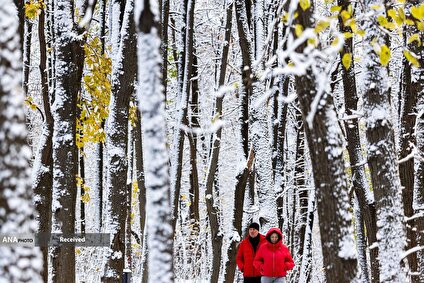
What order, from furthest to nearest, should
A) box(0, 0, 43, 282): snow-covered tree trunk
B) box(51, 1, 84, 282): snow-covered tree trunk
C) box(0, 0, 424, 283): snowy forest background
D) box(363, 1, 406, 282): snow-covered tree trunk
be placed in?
box(51, 1, 84, 282): snow-covered tree trunk → box(363, 1, 406, 282): snow-covered tree trunk → box(0, 0, 424, 283): snowy forest background → box(0, 0, 43, 282): snow-covered tree trunk

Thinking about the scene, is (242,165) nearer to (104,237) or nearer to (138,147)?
(138,147)

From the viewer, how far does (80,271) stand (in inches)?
763

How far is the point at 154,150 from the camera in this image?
13.3 feet

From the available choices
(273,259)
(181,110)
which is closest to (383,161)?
(273,259)

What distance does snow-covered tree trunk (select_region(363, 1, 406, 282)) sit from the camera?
6.07m

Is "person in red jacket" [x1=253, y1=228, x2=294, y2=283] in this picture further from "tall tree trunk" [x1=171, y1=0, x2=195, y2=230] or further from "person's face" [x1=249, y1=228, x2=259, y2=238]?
"tall tree trunk" [x1=171, y1=0, x2=195, y2=230]

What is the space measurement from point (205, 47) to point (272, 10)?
272 inches

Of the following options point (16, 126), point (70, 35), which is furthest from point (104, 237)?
point (16, 126)

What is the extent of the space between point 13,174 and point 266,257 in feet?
25.4

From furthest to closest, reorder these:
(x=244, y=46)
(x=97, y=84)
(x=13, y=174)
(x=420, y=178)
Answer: (x=244, y=46)
(x=97, y=84)
(x=420, y=178)
(x=13, y=174)

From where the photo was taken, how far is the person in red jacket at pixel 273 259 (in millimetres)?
10656

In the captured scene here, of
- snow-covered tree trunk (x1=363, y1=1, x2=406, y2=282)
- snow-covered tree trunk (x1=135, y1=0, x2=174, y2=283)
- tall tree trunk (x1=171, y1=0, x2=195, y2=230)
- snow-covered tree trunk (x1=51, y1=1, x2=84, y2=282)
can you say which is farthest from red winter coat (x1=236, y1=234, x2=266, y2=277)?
snow-covered tree trunk (x1=135, y1=0, x2=174, y2=283)

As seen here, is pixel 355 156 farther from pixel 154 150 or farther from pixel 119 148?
pixel 154 150

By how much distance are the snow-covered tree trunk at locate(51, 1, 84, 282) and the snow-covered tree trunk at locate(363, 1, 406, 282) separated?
4407mm
